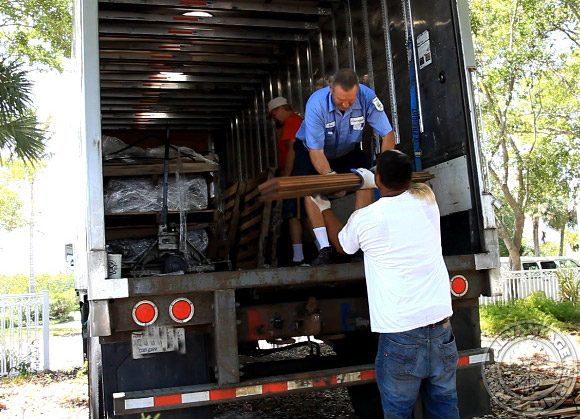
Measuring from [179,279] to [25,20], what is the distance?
1425 cm

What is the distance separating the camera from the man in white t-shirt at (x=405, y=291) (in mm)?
3127

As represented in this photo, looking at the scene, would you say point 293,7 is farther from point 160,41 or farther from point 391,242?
point 391,242

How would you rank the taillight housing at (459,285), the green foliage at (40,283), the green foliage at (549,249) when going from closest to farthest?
the taillight housing at (459,285) → the green foliage at (40,283) → the green foliage at (549,249)

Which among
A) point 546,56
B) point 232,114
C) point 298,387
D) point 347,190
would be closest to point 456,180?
point 347,190

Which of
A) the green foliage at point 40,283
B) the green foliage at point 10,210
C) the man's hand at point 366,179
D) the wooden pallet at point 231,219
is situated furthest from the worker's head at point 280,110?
the green foliage at point 40,283

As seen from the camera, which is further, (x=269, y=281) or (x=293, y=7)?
(x=293, y=7)

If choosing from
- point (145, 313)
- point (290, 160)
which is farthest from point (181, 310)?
point (290, 160)

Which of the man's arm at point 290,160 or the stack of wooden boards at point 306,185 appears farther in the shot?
A: the man's arm at point 290,160

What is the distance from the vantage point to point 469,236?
13.9ft

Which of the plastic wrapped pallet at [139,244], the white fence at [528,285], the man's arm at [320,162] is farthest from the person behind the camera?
the white fence at [528,285]

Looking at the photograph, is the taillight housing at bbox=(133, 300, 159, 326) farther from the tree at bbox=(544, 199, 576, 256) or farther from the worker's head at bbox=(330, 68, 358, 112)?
the tree at bbox=(544, 199, 576, 256)

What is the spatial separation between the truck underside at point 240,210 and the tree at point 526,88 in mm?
8905

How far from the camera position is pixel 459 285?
396 cm

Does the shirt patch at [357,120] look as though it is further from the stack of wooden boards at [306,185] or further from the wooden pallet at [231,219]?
the wooden pallet at [231,219]
